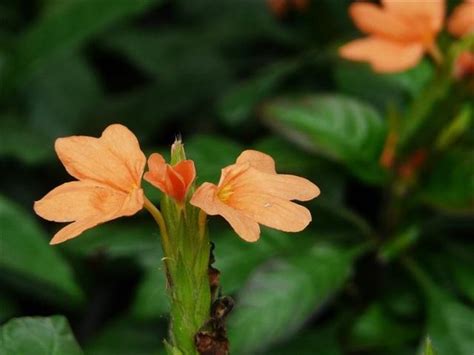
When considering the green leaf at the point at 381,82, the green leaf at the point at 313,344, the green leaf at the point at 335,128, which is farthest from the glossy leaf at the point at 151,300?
the green leaf at the point at 381,82

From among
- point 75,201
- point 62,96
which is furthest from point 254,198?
point 62,96

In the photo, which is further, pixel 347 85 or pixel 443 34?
pixel 347 85

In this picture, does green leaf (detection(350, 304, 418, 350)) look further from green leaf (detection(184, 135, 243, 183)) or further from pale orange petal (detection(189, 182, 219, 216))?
pale orange petal (detection(189, 182, 219, 216))

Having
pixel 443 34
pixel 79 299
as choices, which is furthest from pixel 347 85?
pixel 79 299

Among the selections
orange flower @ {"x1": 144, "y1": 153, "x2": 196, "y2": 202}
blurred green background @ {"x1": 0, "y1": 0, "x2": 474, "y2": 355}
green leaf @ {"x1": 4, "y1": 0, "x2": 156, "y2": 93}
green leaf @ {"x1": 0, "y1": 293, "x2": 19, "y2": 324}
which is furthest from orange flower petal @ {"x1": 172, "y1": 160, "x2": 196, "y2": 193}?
green leaf @ {"x1": 4, "y1": 0, "x2": 156, "y2": 93}

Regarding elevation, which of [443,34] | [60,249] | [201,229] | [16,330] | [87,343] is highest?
[201,229]

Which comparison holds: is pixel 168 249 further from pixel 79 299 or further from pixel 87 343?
pixel 87 343
